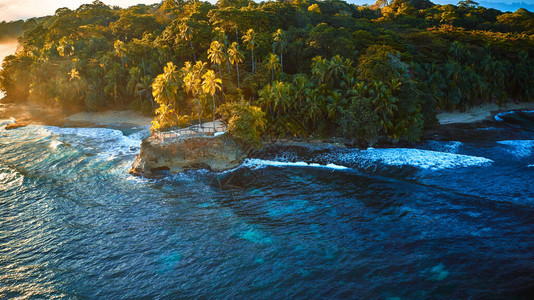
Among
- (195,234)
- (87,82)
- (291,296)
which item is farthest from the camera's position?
(87,82)

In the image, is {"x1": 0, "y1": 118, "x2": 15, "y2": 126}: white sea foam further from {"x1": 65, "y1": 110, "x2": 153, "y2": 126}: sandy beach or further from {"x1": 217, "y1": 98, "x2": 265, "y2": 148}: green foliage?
{"x1": 217, "y1": 98, "x2": 265, "y2": 148}: green foliage

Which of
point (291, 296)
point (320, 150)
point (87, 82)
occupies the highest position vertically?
point (87, 82)

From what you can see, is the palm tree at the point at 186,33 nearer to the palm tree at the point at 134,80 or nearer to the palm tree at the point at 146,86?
the palm tree at the point at 146,86

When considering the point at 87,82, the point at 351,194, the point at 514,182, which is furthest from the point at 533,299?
the point at 87,82

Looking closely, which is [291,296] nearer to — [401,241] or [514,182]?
[401,241]

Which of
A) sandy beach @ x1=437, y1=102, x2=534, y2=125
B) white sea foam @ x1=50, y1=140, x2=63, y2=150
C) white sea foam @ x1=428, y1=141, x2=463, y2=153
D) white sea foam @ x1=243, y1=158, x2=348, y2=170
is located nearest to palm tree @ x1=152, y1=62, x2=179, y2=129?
white sea foam @ x1=243, y1=158, x2=348, y2=170
